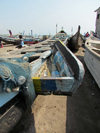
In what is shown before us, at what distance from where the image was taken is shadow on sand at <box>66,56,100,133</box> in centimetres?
216

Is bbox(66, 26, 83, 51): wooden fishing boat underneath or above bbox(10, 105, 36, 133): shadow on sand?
above

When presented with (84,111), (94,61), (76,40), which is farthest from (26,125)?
(76,40)

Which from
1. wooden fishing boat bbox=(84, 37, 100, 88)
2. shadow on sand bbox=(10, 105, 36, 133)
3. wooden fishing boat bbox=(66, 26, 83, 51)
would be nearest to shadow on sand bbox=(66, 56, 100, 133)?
wooden fishing boat bbox=(84, 37, 100, 88)

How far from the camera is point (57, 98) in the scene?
10.3 feet

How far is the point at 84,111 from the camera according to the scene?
103 inches

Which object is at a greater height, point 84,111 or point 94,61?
point 94,61

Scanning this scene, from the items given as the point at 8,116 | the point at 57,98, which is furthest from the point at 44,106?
the point at 8,116

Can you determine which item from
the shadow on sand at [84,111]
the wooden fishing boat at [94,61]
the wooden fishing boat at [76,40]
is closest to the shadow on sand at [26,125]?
the shadow on sand at [84,111]

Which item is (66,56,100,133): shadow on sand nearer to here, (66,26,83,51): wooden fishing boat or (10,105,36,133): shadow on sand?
(10,105,36,133): shadow on sand

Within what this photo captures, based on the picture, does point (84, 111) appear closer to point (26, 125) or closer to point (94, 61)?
point (26, 125)

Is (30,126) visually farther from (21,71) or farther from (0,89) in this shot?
(21,71)

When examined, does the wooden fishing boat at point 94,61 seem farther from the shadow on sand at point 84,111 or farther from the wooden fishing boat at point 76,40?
the wooden fishing boat at point 76,40

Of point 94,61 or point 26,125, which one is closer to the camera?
point 26,125

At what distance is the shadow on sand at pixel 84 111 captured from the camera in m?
2.16
